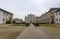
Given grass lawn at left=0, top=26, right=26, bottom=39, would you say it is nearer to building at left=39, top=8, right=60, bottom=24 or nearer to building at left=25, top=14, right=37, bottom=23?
building at left=39, top=8, right=60, bottom=24

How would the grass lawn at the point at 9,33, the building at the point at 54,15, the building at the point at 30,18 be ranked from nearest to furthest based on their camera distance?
1. the grass lawn at the point at 9,33
2. the building at the point at 54,15
3. the building at the point at 30,18

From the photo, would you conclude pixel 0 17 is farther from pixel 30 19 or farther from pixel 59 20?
pixel 30 19

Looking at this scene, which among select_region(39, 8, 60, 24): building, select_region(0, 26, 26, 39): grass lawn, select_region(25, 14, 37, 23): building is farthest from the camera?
select_region(25, 14, 37, 23): building

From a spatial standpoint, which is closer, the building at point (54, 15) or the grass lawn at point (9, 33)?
the grass lawn at point (9, 33)

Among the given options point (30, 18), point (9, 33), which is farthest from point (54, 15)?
point (30, 18)

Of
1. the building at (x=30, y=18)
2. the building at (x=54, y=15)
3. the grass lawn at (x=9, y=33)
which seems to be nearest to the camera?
the grass lawn at (x=9, y=33)

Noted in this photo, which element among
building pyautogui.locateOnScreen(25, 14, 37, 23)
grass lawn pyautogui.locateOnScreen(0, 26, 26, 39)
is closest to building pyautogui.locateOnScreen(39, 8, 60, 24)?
grass lawn pyautogui.locateOnScreen(0, 26, 26, 39)

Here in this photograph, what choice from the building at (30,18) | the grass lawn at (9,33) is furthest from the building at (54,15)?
the building at (30,18)

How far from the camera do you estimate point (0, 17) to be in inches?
2680

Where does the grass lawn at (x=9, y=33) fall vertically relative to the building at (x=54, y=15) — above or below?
below

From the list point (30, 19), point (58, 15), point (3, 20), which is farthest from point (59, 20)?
point (30, 19)

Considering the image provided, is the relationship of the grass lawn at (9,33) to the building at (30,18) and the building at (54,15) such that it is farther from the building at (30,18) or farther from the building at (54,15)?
the building at (30,18)

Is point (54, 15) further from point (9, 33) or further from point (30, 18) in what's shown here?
point (30, 18)

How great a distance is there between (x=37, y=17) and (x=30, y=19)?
10.5m
